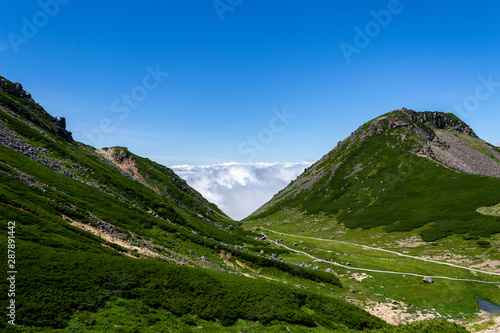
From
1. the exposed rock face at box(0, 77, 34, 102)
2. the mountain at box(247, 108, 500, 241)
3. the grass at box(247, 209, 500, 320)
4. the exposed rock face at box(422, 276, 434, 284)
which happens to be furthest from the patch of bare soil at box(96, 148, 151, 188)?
the exposed rock face at box(422, 276, 434, 284)

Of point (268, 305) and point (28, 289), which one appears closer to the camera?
point (28, 289)

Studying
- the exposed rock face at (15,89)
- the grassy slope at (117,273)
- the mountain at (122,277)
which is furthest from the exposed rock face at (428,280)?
the exposed rock face at (15,89)

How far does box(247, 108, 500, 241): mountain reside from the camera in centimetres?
9112

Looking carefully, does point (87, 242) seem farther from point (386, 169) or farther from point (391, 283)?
point (386, 169)

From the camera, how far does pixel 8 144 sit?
69.4 metres

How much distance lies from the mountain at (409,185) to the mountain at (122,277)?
218 feet

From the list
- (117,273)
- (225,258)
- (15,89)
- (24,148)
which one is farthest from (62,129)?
(117,273)

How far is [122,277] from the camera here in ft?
88.4

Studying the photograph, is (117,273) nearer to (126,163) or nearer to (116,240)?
(116,240)

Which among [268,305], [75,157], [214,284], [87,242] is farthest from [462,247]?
[75,157]

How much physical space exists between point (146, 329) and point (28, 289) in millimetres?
10855

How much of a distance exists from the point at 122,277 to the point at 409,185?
5619 inches

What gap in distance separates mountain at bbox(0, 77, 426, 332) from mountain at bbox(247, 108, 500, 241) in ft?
218

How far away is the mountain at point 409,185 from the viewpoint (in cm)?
9112
